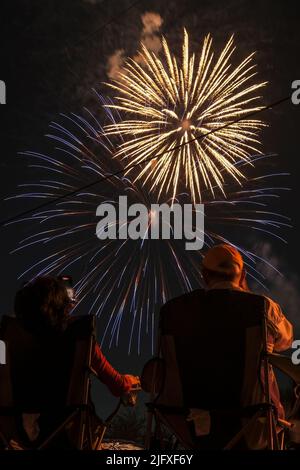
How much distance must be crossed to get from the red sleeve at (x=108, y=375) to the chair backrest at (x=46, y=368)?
108mm

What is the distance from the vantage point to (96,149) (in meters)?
10.4

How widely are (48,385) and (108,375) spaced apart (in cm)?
31

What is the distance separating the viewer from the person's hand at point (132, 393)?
314cm

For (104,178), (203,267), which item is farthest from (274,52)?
(203,267)

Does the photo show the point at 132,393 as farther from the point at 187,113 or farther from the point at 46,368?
the point at 187,113

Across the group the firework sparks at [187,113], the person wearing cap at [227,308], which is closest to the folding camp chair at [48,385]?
the person wearing cap at [227,308]

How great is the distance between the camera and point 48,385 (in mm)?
2895

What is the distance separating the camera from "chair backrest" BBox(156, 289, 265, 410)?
269cm

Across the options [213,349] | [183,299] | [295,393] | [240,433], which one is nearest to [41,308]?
[183,299]

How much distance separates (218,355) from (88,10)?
1305 cm

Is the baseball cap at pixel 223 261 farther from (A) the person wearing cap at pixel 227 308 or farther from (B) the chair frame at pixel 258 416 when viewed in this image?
(B) the chair frame at pixel 258 416

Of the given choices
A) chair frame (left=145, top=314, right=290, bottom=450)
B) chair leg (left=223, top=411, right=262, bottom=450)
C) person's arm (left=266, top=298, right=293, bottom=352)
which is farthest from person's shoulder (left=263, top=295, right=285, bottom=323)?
chair leg (left=223, top=411, right=262, bottom=450)

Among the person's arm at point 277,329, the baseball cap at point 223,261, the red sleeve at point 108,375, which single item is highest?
the baseball cap at point 223,261
